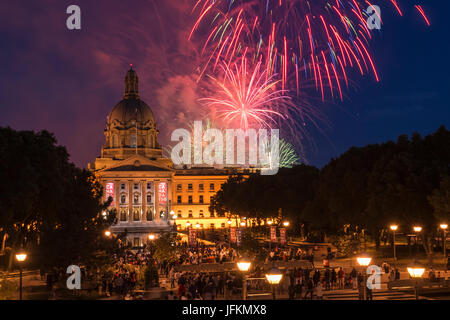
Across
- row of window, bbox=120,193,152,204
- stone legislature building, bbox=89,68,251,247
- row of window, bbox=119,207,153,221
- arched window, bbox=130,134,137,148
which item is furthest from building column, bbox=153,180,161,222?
arched window, bbox=130,134,137,148

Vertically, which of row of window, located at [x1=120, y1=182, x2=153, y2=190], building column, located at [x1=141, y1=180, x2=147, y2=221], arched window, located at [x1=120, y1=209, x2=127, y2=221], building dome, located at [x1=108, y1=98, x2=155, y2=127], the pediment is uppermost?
building dome, located at [x1=108, y1=98, x2=155, y2=127]

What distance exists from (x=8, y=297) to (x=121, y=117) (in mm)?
123016

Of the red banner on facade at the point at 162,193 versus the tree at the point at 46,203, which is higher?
the red banner on facade at the point at 162,193

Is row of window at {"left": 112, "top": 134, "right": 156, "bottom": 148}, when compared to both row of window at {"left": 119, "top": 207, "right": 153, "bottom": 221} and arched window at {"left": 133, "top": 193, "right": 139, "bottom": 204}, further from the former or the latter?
row of window at {"left": 119, "top": 207, "right": 153, "bottom": 221}

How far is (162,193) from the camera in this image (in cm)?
12638

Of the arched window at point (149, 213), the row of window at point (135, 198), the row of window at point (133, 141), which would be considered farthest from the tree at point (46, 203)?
the row of window at point (133, 141)

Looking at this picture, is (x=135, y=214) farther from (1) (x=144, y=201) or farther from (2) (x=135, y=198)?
(2) (x=135, y=198)

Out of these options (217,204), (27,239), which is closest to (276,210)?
(217,204)

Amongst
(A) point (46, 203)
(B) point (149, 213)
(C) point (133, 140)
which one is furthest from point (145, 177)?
(A) point (46, 203)

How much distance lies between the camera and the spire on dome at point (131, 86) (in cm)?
14900

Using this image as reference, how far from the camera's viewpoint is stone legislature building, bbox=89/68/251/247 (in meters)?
126

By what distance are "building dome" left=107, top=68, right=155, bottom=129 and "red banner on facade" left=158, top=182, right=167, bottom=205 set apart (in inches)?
938

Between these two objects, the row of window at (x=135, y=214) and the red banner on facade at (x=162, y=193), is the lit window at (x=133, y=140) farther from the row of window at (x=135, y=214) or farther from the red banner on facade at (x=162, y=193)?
the row of window at (x=135, y=214)

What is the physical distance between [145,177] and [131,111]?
24.2 m
